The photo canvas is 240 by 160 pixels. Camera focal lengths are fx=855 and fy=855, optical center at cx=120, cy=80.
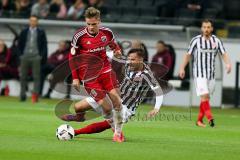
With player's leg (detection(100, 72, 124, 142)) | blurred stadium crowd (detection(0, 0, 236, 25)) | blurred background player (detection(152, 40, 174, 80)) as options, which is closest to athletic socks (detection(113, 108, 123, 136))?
player's leg (detection(100, 72, 124, 142))

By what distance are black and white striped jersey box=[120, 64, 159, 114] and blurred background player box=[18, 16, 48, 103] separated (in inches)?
373

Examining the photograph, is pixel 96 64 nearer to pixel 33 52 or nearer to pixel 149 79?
pixel 149 79

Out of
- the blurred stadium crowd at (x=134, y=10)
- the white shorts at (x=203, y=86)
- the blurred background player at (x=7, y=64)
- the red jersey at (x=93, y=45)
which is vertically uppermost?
the red jersey at (x=93, y=45)

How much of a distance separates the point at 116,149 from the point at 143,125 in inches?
187

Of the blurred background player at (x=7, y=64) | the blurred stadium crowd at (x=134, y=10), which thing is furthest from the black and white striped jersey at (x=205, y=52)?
the blurred background player at (x=7, y=64)

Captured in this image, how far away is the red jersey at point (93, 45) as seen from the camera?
1315 cm

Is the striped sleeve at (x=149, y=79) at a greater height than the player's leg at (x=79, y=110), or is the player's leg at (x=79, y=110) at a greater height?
the striped sleeve at (x=149, y=79)

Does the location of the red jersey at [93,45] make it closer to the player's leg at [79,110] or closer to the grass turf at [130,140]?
the player's leg at [79,110]

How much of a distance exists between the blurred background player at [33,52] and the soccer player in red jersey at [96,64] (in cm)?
897

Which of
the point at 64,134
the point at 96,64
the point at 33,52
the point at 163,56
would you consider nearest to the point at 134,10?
the point at 163,56

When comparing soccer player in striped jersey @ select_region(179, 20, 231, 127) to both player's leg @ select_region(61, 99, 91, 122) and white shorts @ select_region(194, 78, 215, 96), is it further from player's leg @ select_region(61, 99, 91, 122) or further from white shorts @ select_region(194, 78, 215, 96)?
player's leg @ select_region(61, 99, 91, 122)

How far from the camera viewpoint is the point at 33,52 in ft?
73.8

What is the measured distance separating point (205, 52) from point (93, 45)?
14.4 feet

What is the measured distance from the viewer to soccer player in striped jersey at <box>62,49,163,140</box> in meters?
12.7
